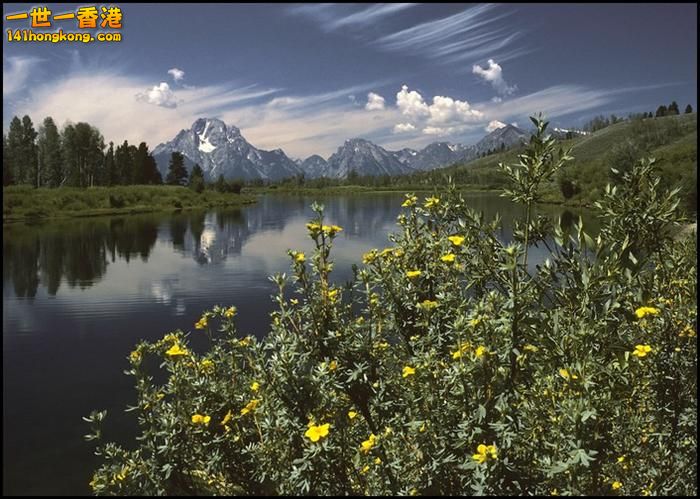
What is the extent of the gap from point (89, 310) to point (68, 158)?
9316 centimetres

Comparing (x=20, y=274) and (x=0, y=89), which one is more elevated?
(x=0, y=89)

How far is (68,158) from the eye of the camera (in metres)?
100

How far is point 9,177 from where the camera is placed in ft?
262

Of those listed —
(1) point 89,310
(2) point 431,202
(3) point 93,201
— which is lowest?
(1) point 89,310

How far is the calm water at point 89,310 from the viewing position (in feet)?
37.1

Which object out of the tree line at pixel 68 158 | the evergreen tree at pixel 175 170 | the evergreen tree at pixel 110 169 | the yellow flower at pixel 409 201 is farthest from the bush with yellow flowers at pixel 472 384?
the evergreen tree at pixel 175 170

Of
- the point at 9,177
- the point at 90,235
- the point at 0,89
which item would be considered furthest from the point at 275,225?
the point at 0,89

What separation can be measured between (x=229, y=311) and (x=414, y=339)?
6.49ft

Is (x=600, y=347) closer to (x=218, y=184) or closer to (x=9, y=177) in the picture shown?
(x=9, y=177)

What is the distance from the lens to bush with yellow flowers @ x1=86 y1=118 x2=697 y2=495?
346 cm

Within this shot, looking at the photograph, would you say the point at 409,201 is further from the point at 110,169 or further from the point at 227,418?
the point at 110,169

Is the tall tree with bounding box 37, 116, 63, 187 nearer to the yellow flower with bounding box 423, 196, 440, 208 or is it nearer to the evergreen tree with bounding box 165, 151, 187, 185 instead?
the evergreen tree with bounding box 165, 151, 187, 185

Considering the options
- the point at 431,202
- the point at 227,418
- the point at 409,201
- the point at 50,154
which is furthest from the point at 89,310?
the point at 50,154

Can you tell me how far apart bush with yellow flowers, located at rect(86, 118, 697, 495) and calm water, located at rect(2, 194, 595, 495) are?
2.89 metres
